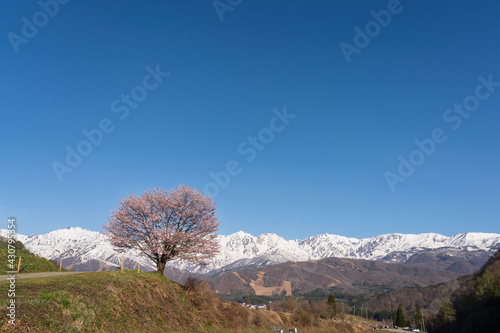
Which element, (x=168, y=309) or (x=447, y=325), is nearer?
(x=168, y=309)

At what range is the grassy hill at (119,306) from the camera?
20.1 meters

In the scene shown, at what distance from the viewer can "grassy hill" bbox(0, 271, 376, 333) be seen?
20078 millimetres

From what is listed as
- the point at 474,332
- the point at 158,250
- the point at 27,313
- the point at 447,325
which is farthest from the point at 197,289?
the point at 447,325

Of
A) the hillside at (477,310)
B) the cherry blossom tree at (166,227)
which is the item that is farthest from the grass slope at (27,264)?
the hillside at (477,310)

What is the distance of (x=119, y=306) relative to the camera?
→ 91.9ft

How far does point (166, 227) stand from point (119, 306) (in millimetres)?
15264

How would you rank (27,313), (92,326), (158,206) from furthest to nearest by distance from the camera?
(158,206)
(92,326)
(27,313)

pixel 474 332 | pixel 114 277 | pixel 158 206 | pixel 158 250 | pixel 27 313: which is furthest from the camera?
pixel 474 332

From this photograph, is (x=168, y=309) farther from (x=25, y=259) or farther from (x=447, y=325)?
(x=447, y=325)

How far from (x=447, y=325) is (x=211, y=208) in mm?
134792

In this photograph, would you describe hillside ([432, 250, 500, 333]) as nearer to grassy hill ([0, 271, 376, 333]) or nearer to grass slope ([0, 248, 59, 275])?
grassy hill ([0, 271, 376, 333])

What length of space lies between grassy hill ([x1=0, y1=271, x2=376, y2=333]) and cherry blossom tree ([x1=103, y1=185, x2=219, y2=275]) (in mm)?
3485

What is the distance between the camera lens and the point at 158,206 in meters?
43.4

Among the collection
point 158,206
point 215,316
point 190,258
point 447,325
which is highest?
point 158,206
